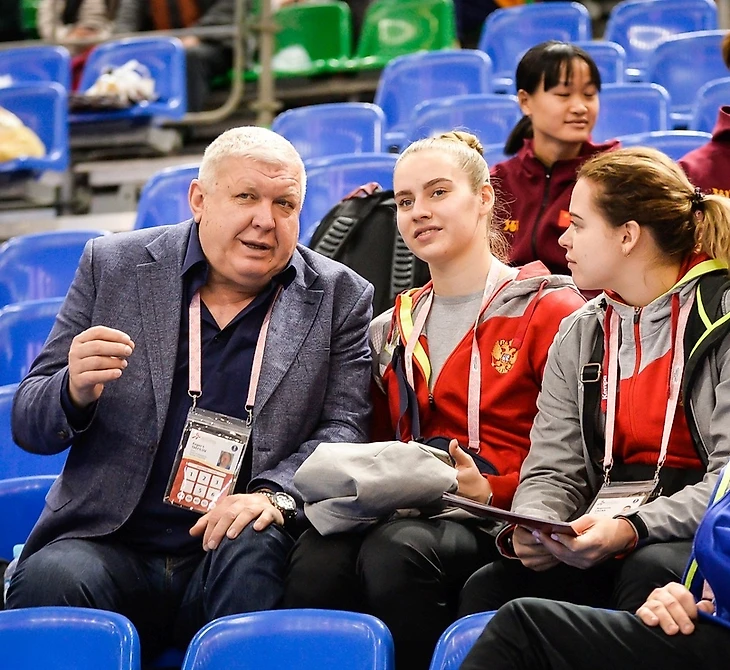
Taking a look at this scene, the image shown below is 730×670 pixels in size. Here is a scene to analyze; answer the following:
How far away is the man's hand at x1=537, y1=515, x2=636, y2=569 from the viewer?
202 centimetres

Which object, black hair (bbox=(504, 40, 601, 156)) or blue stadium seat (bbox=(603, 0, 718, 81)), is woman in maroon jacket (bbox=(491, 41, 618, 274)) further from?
blue stadium seat (bbox=(603, 0, 718, 81))

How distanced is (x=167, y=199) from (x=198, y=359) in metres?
1.78

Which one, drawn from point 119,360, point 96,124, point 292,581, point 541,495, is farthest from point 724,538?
point 96,124

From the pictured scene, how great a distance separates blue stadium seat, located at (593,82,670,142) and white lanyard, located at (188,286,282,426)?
8.38ft

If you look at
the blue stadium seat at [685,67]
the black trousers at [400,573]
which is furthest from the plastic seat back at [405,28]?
the black trousers at [400,573]

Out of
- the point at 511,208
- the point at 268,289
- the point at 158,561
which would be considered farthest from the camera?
the point at 511,208

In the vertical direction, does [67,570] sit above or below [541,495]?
below

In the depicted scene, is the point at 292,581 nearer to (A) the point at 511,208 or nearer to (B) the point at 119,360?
(B) the point at 119,360

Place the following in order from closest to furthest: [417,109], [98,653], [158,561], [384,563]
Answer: [98,653] → [384,563] → [158,561] → [417,109]

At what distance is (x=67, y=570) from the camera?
232 cm

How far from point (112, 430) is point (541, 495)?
829 mm

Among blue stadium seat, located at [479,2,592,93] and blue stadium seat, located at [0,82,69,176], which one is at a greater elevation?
blue stadium seat, located at [479,2,592,93]

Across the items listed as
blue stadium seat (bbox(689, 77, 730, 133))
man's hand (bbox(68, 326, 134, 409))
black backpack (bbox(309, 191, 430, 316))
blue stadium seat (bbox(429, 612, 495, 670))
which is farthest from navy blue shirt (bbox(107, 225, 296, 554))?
blue stadium seat (bbox(689, 77, 730, 133))

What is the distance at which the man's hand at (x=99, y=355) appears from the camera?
2.30 metres
